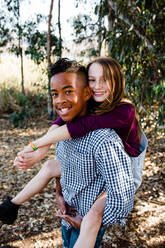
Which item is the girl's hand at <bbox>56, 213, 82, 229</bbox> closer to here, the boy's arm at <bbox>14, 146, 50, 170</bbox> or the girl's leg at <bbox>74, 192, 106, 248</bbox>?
the girl's leg at <bbox>74, 192, 106, 248</bbox>

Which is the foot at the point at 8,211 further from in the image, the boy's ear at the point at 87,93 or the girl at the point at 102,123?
the boy's ear at the point at 87,93

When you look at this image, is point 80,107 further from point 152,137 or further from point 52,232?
point 152,137

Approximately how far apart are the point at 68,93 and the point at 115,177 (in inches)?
16.6

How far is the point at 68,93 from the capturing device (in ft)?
3.55

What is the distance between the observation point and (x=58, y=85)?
42.4 inches

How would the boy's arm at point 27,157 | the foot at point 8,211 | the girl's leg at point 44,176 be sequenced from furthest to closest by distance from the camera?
1. the foot at point 8,211
2. the girl's leg at point 44,176
3. the boy's arm at point 27,157

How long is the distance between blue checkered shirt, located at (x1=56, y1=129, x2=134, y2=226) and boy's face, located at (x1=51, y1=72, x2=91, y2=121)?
0.46 ft

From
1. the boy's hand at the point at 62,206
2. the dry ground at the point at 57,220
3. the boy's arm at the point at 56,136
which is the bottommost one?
the dry ground at the point at 57,220

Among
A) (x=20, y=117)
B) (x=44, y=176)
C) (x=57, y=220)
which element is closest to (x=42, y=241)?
(x=57, y=220)

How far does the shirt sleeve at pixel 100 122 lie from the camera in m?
1.06

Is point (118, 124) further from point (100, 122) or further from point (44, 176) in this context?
point (44, 176)

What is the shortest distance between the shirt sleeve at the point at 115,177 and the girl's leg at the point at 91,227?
47mm

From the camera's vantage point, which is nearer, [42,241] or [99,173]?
[99,173]

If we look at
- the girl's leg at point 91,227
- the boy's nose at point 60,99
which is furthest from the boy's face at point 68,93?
the girl's leg at point 91,227
